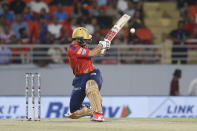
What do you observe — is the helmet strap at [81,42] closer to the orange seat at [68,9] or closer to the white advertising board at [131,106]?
the white advertising board at [131,106]

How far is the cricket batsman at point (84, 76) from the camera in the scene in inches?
492

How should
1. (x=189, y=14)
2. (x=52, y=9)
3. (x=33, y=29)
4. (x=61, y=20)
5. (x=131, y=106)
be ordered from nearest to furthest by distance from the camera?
(x=131, y=106) → (x=33, y=29) → (x=61, y=20) → (x=52, y=9) → (x=189, y=14)

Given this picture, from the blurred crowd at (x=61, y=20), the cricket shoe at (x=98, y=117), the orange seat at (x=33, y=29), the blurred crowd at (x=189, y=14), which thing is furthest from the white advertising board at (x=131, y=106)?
the cricket shoe at (x=98, y=117)

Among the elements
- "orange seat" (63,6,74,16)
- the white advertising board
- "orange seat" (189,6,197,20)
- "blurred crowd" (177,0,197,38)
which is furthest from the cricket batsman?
"orange seat" (189,6,197,20)

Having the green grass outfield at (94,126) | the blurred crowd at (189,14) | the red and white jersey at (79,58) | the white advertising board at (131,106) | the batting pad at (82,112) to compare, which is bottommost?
the white advertising board at (131,106)

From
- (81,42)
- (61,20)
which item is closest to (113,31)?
(81,42)

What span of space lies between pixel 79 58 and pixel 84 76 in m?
0.36

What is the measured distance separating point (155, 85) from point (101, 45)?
31.9ft

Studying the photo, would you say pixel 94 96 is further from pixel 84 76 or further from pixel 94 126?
pixel 94 126

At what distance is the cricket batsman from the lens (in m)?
12.5

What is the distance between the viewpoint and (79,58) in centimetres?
1275

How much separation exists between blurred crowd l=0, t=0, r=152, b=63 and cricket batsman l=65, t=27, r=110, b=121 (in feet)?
26.9

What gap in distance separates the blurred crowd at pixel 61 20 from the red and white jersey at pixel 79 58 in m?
8.29

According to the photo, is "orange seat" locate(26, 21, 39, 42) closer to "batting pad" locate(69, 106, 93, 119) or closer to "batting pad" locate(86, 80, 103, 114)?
"batting pad" locate(69, 106, 93, 119)
